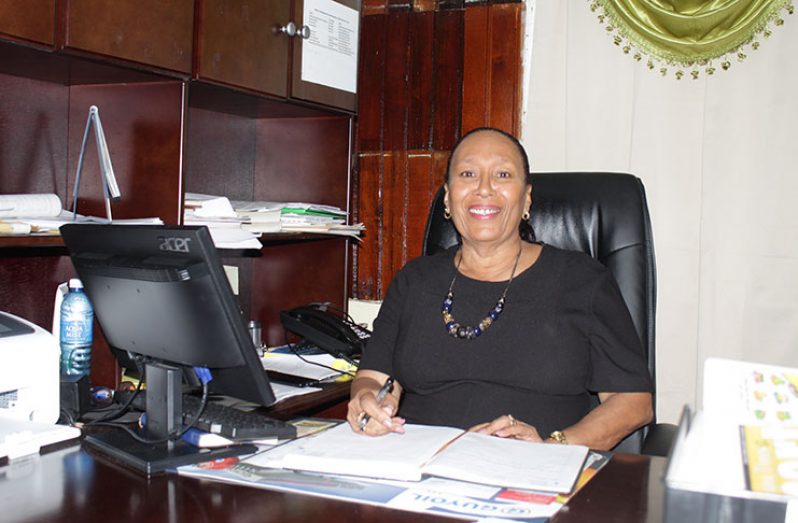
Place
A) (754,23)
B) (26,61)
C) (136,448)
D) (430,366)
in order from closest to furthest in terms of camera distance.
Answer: (136,448) < (26,61) < (430,366) < (754,23)

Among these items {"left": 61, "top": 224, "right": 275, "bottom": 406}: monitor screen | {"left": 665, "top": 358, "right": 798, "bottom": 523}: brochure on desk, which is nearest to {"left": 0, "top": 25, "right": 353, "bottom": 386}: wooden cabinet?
{"left": 61, "top": 224, "right": 275, "bottom": 406}: monitor screen

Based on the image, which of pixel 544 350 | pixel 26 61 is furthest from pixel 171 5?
pixel 544 350

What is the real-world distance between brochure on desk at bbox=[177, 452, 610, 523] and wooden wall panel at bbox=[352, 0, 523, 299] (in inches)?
60.1

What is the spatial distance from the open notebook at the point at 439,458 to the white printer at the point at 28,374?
0.48 metres

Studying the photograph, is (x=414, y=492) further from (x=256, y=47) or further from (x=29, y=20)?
(x=256, y=47)

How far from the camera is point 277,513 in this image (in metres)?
Answer: 1.02

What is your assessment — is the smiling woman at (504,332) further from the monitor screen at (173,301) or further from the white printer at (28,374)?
the white printer at (28,374)

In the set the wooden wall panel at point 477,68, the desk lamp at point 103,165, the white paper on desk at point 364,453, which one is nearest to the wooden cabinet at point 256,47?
the desk lamp at point 103,165

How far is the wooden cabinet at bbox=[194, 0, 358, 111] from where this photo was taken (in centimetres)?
184

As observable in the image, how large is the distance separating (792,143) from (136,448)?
1836 mm

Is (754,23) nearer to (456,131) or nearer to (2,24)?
(456,131)

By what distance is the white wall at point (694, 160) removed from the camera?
2.22 m

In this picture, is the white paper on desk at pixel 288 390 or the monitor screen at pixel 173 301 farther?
the white paper on desk at pixel 288 390

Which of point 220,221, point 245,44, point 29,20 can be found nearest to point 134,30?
point 29,20
